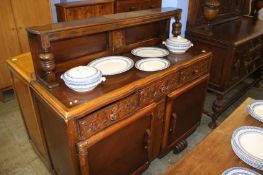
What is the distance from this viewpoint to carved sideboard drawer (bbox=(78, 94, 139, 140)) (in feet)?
3.46

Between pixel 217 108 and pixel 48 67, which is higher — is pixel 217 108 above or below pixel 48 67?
below

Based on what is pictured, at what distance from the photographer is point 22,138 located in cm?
208

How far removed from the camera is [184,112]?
1755 millimetres

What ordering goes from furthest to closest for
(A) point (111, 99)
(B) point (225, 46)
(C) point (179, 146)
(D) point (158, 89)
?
1. (B) point (225, 46)
2. (C) point (179, 146)
3. (D) point (158, 89)
4. (A) point (111, 99)

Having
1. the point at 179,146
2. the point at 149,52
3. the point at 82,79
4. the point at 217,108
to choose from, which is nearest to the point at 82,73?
the point at 82,79

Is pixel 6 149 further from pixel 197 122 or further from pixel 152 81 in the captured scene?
pixel 197 122

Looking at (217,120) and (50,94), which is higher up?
(50,94)

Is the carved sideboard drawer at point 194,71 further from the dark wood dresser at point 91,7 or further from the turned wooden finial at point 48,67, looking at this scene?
the dark wood dresser at point 91,7

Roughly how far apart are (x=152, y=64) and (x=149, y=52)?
21 cm

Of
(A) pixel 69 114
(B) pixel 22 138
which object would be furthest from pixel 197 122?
(B) pixel 22 138

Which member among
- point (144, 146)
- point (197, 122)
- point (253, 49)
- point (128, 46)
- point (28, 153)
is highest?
point (128, 46)

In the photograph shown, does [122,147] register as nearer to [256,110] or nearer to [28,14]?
[256,110]

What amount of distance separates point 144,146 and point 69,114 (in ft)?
2.23

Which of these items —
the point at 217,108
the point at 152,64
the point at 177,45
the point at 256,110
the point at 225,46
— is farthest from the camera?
the point at 217,108
